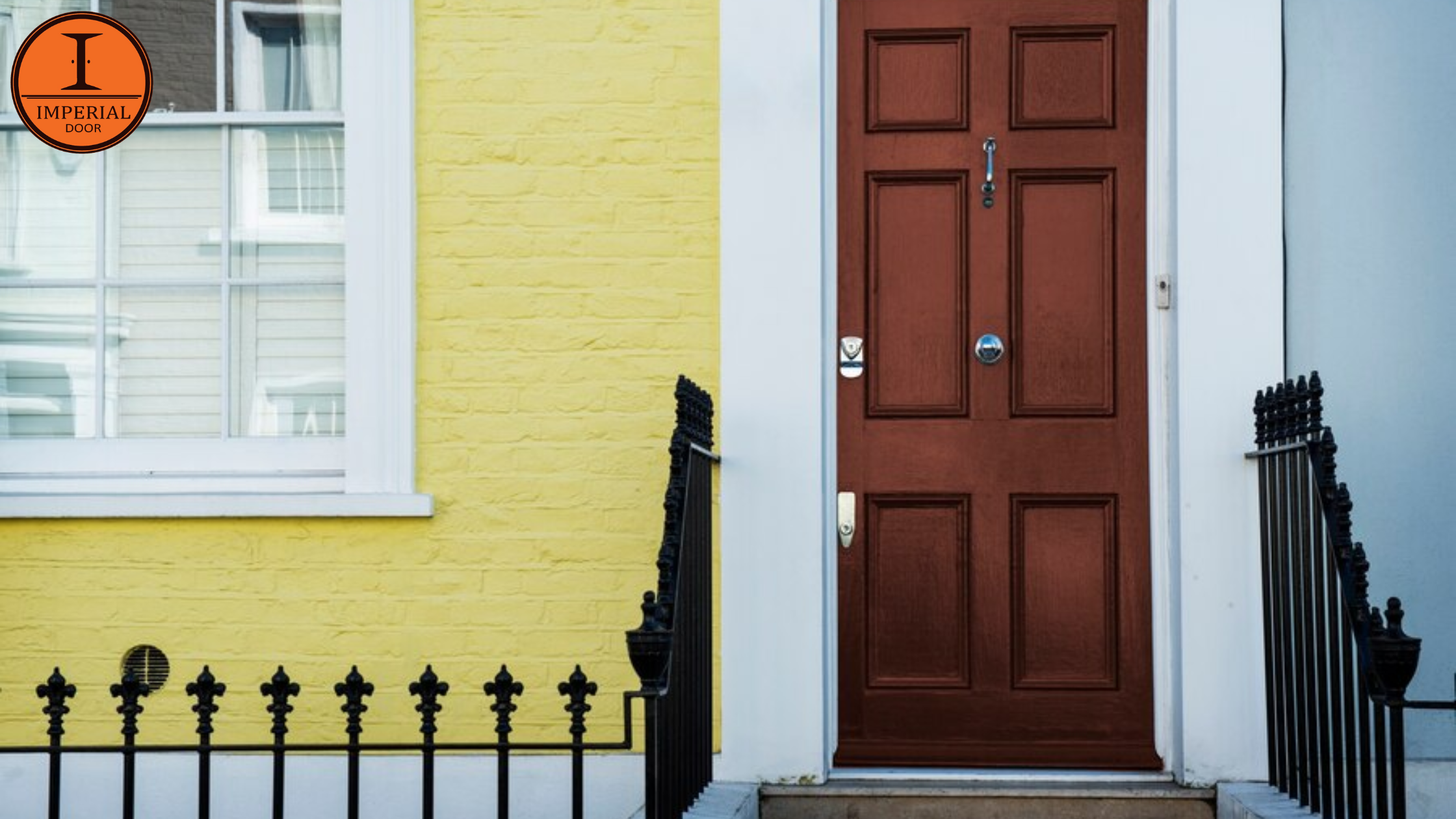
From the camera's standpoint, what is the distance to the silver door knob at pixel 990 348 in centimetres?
544

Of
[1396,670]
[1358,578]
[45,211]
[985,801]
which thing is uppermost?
[45,211]

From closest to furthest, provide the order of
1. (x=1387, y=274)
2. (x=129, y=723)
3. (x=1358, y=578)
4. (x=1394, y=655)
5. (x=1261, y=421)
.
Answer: (x=1394, y=655)
(x=1358, y=578)
(x=129, y=723)
(x=1261, y=421)
(x=1387, y=274)

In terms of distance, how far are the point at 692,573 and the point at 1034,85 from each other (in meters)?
1.81

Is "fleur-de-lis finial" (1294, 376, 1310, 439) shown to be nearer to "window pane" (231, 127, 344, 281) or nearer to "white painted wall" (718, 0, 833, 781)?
"white painted wall" (718, 0, 833, 781)

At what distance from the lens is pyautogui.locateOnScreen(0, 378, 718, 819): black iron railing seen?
4.17 meters

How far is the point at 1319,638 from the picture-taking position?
455cm

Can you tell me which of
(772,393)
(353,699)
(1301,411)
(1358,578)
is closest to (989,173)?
(772,393)

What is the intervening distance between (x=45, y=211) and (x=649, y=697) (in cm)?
278

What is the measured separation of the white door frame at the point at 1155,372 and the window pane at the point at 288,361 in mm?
1194

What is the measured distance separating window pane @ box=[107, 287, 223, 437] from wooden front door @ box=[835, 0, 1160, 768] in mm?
1899

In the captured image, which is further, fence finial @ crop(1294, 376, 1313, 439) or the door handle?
the door handle

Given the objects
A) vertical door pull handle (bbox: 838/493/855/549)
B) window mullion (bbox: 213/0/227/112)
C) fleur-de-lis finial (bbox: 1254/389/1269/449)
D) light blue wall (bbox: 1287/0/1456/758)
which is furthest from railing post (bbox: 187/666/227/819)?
light blue wall (bbox: 1287/0/1456/758)

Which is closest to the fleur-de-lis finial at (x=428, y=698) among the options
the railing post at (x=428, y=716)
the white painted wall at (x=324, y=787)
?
the railing post at (x=428, y=716)

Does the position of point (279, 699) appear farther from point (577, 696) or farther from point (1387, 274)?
point (1387, 274)
